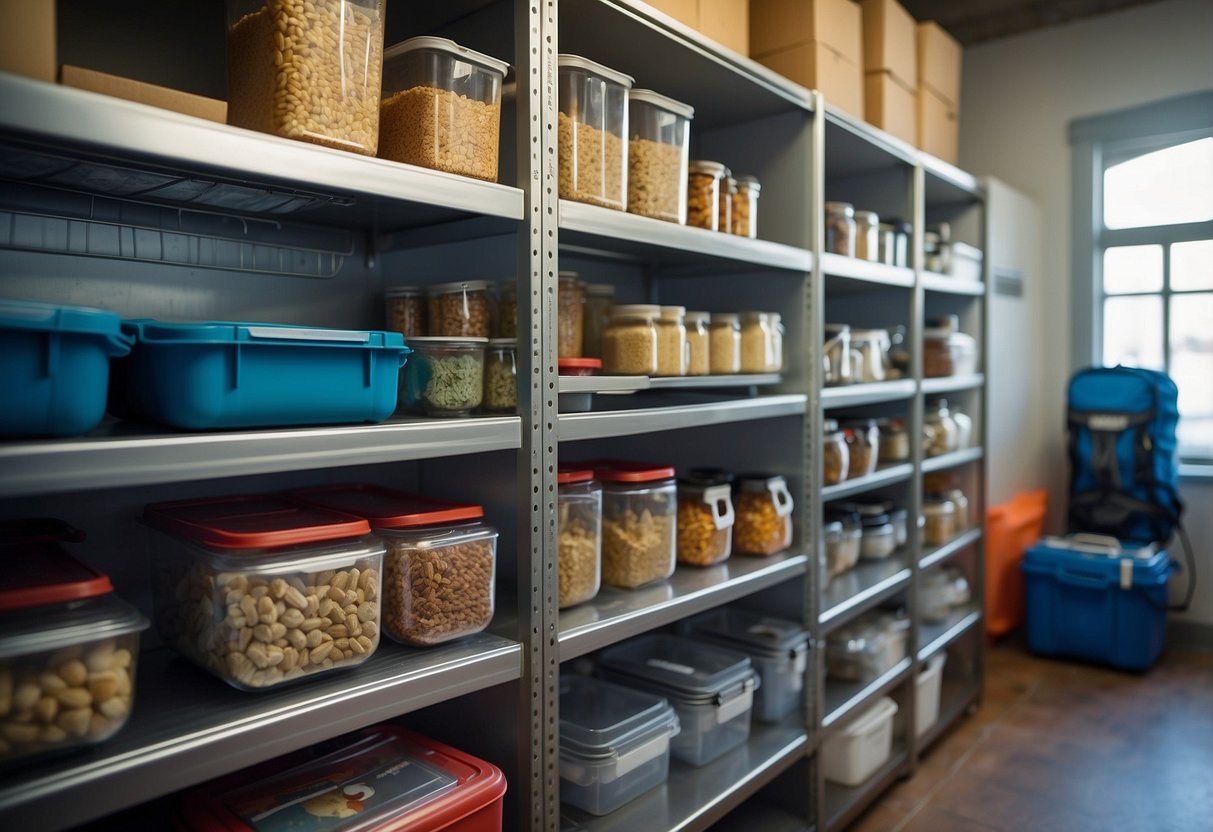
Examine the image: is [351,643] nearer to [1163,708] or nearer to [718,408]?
[718,408]

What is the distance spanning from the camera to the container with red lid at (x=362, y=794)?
1326mm

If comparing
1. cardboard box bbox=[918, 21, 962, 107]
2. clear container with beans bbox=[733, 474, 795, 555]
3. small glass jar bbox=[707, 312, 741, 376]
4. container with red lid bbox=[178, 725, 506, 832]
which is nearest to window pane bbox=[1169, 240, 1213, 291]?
cardboard box bbox=[918, 21, 962, 107]

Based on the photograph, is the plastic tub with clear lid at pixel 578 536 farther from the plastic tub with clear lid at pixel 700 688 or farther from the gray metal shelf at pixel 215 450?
the plastic tub with clear lid at pixel 700 688

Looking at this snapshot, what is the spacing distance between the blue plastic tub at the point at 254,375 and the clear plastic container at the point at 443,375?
15cm

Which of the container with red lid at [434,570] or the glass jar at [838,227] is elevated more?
the glass jar at [838,227]

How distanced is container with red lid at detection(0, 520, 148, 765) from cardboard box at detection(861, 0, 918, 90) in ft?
8.70

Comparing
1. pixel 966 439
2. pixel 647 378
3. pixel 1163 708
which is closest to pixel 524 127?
pixel 647 378

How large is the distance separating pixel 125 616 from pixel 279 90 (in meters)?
0.76

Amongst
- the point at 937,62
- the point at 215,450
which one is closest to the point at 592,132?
the point at 215,450

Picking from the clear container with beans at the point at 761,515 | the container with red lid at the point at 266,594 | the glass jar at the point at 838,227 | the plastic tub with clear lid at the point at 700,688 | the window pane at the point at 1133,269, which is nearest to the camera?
the container with red lid at the point at 266,594

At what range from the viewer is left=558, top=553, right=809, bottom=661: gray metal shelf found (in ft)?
5.45

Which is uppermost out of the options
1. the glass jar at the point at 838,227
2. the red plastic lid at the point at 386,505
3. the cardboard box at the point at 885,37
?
the cardboard box at the point at 885,37

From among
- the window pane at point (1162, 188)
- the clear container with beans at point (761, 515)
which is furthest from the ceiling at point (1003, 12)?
the clear container with beans at point (761, 515)

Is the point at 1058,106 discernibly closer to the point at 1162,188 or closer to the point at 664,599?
the point at 1162,188
